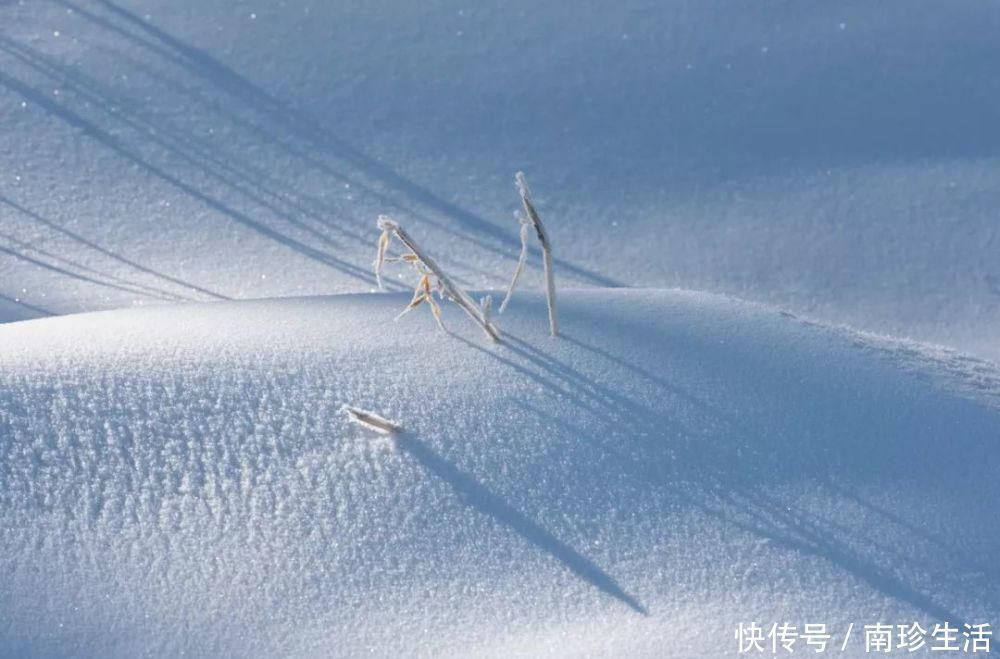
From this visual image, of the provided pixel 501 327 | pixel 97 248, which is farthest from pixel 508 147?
pixel 501 327

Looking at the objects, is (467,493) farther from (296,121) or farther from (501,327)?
(296,121)

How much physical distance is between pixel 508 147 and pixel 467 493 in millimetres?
2352

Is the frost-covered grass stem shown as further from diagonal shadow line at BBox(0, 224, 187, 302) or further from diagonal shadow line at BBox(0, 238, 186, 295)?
diagonal shadow line at BBox(0, 238, 186, 295)

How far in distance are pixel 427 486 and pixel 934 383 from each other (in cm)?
104

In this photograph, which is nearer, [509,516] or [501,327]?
[509,516]

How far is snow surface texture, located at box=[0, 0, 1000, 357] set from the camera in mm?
3475

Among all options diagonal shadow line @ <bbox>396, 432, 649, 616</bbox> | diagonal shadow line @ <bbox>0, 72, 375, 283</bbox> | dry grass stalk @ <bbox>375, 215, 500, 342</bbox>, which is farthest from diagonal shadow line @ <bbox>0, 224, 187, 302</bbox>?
diagonal shadow line @ <bbox>396, 432, 649, 616</bbox>

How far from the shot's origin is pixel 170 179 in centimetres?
375

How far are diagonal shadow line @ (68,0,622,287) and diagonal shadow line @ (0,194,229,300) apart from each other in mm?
743

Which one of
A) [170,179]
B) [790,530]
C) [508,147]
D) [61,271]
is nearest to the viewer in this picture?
[790,530]

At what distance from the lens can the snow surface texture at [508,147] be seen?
137 inches

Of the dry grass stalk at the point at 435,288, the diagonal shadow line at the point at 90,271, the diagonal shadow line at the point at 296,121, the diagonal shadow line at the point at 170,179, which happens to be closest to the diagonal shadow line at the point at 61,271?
the diagonal shadow line at the point at 90,271

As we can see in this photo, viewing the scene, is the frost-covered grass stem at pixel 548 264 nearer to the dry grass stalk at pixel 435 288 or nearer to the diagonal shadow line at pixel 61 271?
the dry grass stalk at pixel 435 288

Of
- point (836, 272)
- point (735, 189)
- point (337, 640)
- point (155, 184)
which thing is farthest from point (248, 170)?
point (337, 640)
